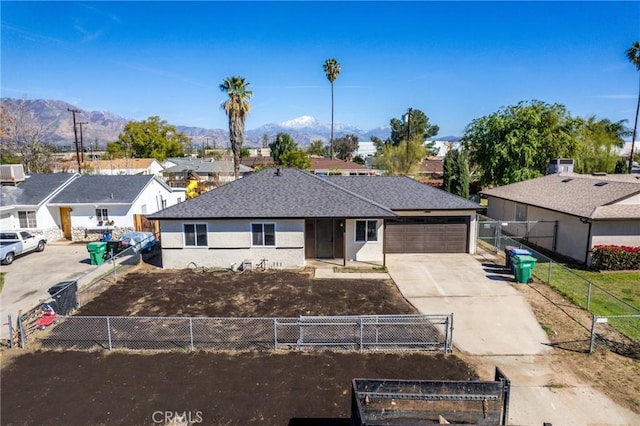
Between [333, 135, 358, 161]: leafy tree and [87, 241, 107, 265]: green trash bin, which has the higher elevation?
[333, 135, 358, 161]: leafy tree

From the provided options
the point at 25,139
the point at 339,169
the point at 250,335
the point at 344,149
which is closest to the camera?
the point at 250,335

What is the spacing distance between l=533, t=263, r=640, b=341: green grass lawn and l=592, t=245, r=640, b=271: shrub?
0.38 meters

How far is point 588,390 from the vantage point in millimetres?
9422

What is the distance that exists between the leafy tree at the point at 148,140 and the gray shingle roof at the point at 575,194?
241 ft

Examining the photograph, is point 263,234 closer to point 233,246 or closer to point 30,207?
point 233,246

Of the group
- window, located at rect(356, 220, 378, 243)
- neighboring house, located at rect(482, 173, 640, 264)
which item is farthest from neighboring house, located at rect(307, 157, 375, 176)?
window, located at rect(356, 220, 378, 243)

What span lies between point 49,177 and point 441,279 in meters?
29.7

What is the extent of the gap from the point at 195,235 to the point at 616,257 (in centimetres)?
2134

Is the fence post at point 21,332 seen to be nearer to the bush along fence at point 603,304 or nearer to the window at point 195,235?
the window at point 195,235

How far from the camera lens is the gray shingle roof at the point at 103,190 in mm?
27203

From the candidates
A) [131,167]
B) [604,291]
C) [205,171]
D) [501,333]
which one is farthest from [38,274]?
[131,167]

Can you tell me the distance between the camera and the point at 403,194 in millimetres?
23641

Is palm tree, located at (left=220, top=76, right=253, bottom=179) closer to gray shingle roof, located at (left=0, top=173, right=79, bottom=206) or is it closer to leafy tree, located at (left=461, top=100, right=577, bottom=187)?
gray shingle roof, located at (left=0, top=173, right=79, bottom=206)

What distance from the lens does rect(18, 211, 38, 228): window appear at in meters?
26.6
